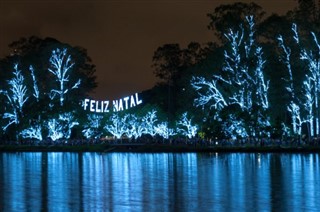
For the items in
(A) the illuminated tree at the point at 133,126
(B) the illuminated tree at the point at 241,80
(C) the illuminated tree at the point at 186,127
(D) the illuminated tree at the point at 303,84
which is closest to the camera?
(D) the illuminated tree at the point at 303,84

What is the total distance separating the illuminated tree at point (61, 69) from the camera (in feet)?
236

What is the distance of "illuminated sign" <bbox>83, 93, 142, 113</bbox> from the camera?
74812 mm

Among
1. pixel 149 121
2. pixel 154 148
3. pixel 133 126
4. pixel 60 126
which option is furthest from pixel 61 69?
pixel 154 148

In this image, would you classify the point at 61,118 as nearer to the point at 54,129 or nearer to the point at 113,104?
the point at 54,129

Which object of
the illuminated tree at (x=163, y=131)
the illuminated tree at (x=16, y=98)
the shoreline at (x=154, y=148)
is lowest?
the shoreline at (x=154, y=148)

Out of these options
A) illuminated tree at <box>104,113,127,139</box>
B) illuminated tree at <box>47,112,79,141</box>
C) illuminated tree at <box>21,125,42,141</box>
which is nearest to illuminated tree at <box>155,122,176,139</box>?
illuminated tree at <box>104,113,127,139</box>

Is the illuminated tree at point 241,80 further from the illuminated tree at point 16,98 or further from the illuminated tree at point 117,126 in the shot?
the illuminated tree at point 16,98

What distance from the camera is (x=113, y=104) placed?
75562 mm

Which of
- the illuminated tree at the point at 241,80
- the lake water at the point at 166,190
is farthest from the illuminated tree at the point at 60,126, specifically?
the lake water at the point at 166,190

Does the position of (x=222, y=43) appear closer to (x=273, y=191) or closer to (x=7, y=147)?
(x=7, y=147)

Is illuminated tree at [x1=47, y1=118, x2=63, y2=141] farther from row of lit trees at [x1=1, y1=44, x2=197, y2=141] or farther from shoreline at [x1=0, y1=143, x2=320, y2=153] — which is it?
shoreline at [x1=0, y1=143, x2=320, y2=153]

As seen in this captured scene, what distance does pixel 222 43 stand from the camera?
61.1 meters

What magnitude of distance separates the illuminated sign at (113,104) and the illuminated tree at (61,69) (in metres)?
2.88

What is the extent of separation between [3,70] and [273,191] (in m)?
60.0
